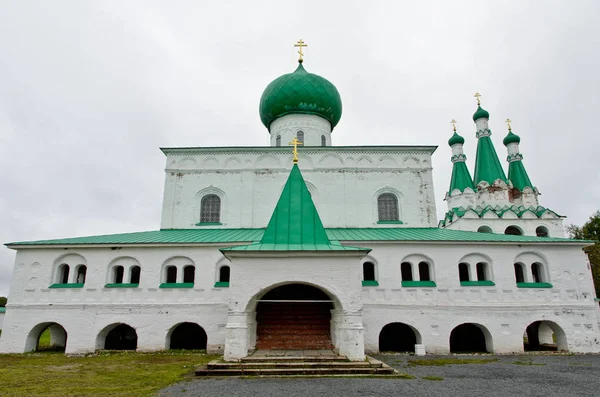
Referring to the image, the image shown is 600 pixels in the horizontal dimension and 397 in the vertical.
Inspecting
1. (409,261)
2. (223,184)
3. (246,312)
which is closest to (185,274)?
(223,184)

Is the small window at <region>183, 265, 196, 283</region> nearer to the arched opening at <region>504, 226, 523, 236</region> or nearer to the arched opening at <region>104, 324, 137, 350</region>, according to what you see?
the arched opening at <region>104, 324, 137, 350</region>

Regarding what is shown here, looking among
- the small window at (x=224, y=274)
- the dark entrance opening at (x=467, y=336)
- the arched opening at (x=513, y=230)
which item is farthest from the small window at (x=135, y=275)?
the arched opening at (x=513, y=230)

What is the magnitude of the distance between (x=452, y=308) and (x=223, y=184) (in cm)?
1022

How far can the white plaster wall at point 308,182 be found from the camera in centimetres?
1608

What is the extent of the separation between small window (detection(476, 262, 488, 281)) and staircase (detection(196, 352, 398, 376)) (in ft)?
23.2

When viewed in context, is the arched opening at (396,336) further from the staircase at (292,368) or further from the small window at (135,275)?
the small window at (135,275)

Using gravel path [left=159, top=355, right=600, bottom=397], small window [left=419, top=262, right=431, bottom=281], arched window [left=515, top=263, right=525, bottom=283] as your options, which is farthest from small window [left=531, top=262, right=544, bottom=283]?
gravel path [left=159, top=355, right=600, bottom=397]

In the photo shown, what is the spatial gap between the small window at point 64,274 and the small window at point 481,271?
15.2 m

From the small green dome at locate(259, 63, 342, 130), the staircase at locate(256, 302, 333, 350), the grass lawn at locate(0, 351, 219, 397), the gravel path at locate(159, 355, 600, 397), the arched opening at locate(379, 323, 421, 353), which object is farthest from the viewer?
the small green dome at locate(259, 63, 342, 130)

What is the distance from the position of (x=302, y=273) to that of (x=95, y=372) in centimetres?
551

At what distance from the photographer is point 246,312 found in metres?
9.38

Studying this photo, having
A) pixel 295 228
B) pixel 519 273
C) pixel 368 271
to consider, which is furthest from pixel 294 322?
pixel 519 273

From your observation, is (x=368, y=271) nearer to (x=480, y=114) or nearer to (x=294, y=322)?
(x=294, y=322)

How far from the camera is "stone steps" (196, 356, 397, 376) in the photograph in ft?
27.4
